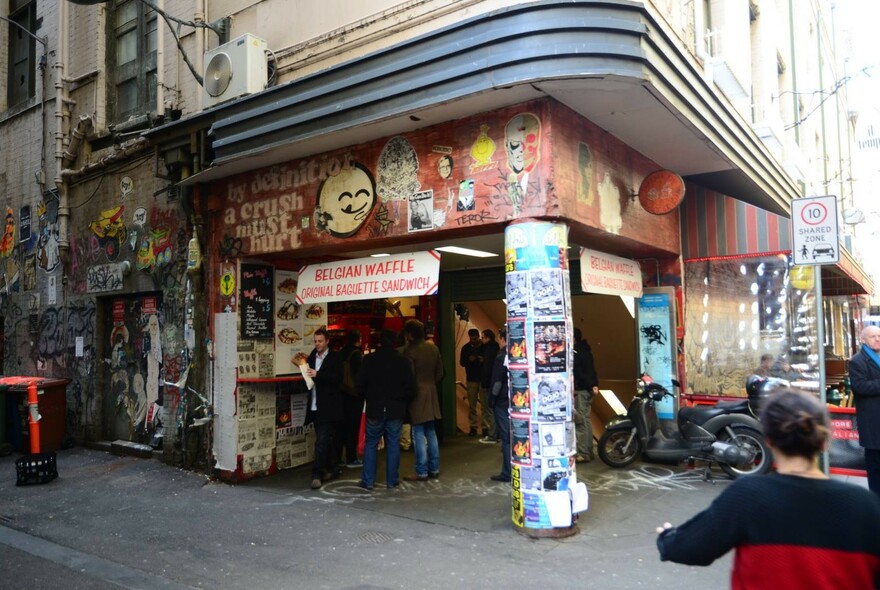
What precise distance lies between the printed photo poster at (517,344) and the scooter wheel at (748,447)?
10.8 ft

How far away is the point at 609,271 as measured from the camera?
7.90 metres

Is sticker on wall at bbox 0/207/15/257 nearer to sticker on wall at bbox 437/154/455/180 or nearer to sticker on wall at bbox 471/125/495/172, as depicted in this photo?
sticker on wall at bbox 437/154/455/180

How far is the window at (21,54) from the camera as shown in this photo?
1291 cm

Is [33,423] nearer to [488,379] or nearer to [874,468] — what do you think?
[488,379]

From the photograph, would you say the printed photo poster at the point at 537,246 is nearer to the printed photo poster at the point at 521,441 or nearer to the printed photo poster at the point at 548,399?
the printed photo poster at the point at 548,399

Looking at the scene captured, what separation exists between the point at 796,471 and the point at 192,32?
9629mm

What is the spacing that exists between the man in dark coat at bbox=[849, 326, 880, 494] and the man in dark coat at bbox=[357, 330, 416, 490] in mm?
4468

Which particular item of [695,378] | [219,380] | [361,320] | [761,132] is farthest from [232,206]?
[761,132]

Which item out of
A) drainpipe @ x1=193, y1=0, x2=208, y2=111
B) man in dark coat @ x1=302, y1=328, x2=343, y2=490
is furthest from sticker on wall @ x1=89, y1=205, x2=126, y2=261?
man in dark coat @ x1=302, y1=328, x2=343, y2=490

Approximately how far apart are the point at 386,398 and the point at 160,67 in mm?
6148

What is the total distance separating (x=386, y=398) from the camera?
7.71 m

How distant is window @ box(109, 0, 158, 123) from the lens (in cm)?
1034

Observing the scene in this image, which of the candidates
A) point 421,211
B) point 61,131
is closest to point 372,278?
point 421,211

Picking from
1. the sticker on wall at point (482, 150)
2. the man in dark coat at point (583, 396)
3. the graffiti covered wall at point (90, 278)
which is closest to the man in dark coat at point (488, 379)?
the man in dark coat at point (583, 396)
